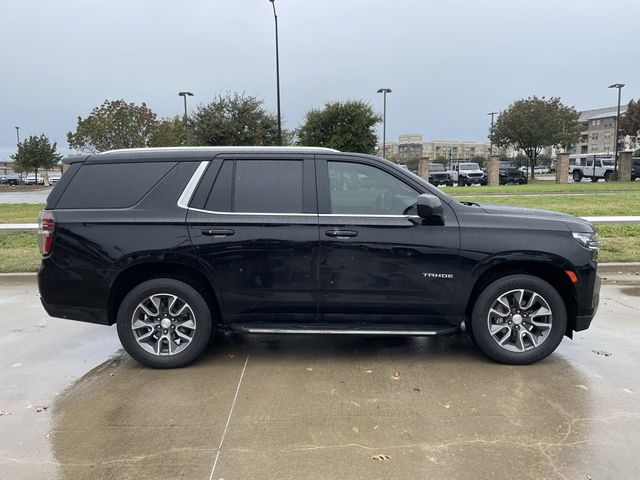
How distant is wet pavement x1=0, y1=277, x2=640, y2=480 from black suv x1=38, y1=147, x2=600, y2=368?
0.41 meters

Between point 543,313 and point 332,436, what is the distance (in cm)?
224

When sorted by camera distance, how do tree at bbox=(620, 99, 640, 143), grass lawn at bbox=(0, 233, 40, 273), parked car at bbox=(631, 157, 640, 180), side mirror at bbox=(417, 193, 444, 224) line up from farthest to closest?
tree at bbox=(620, 99, 640, 143) < parked car at bbox=(631, 157, 640, 180) < grass lawn at bbox=(0, 233, 40, 273) < side mirror at bbox=(417, 193, 444, 224)

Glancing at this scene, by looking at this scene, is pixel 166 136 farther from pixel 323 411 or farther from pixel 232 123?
pixel 323 411

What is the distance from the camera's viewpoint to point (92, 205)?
456 cm

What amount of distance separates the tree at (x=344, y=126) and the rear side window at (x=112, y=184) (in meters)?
24.4

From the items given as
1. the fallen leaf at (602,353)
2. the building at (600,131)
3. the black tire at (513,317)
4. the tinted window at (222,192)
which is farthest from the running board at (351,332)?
the building at (600,131)

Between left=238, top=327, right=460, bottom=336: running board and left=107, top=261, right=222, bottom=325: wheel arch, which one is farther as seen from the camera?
left=107, top=261, right=222, bottom=325: wheel arch

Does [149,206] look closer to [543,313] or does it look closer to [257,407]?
[257,407]

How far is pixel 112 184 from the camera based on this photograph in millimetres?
4605

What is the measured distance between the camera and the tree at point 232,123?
83.8ft

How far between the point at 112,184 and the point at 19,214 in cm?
1400

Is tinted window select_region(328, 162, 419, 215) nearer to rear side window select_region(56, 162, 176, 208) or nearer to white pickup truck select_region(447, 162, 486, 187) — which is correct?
rear side window select_region(56, 162, 176, 208)

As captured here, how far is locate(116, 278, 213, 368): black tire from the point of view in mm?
4512

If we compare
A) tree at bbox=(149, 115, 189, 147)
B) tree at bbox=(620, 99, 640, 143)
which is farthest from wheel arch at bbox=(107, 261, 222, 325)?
tree at bbox=(620, 99, 640, 143)
